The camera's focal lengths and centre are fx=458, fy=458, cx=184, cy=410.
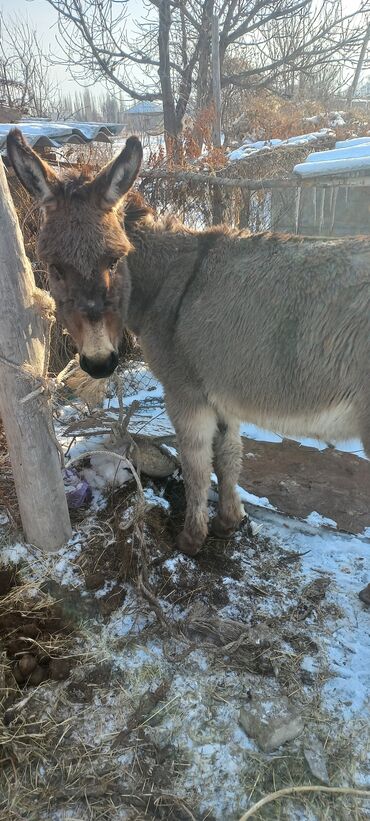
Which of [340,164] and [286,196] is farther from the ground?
[340,164]

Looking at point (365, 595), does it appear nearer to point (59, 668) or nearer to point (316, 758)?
point (316, 758)

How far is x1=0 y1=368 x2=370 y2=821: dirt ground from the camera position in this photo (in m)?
1.83

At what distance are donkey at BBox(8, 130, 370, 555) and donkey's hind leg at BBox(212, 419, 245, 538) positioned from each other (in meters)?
0.30

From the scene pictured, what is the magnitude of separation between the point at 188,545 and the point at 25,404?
52.9 inches

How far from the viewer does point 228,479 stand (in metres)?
3.16

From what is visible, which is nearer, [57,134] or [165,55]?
[57,134]

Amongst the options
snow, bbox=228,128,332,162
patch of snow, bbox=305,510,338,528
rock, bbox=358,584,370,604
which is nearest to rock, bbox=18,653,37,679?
rock, bbox=358,584,370,604

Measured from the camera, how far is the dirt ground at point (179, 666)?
1825 mm

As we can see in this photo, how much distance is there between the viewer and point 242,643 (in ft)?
7.66

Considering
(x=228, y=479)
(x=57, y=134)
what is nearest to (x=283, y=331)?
(x=228, y=479)

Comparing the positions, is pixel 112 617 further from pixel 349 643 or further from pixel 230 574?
pixel 349 643

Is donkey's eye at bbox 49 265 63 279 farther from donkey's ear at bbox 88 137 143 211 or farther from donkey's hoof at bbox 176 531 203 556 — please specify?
donkey's hoof at bbox 176 531 203 556

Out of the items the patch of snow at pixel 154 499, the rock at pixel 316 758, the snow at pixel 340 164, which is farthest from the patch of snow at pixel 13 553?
the snow at pixel 340 164

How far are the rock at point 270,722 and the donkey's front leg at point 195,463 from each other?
103 centimetres
